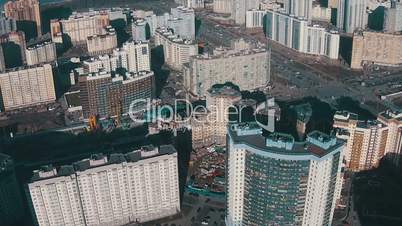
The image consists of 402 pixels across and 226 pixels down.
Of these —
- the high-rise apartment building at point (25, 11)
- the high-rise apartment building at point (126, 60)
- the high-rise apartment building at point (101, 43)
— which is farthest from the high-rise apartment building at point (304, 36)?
the high-rise apartment building at point (25, 11)

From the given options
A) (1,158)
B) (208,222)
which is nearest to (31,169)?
(1,158)

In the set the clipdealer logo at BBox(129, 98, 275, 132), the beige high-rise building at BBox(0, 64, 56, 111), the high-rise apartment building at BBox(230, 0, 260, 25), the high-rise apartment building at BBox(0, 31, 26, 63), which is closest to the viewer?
the clipdealer logo at BBox(129, 98, 275, 132)

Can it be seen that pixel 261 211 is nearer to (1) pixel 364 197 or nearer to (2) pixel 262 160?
(2) pixel 262 160

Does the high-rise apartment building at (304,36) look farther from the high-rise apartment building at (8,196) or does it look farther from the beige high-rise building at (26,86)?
the high-rise apartment building at (8,196)

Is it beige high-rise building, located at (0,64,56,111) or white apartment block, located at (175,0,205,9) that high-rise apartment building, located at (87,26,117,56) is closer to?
beige high-rise building, located at (0,64,56,111)

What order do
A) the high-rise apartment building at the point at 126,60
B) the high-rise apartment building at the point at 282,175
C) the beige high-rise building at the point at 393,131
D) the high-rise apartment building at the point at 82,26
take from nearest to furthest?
the high-rise apartment building at the point at 282,175 < the beige high-rise building at the point at 393,131 < the high-rise apartment building at the point at 126,60 < the high-rise apartment building at the point at 82,26

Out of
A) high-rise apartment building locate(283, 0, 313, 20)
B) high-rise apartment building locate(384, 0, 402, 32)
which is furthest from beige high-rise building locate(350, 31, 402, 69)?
high-rise apartment building locate(283, 0, 313, 20)
